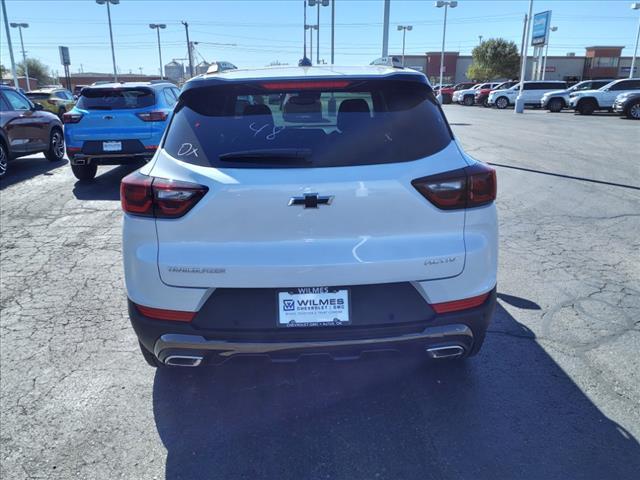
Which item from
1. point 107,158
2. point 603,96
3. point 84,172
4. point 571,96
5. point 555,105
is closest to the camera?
point 107,158

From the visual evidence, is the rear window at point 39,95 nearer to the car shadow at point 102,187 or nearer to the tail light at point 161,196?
the car shadow at point 102,187

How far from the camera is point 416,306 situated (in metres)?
2.55

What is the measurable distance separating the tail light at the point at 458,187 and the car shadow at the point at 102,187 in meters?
7.22

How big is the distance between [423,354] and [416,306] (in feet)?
0.96

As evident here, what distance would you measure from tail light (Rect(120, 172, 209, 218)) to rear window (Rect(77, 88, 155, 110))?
24.3 ft

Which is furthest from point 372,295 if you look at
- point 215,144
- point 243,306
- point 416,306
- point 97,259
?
point 97,259

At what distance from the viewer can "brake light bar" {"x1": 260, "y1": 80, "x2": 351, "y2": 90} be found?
2746 millimetres

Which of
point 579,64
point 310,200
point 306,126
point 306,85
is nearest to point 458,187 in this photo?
point 310,200

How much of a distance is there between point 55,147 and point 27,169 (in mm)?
Result: 1190

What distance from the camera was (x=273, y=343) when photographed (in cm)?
253

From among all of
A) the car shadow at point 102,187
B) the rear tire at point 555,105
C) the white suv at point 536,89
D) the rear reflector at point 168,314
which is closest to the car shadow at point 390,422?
the rear reflector at point 168,314

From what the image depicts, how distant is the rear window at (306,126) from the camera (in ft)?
8.34

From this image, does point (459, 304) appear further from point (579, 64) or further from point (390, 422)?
point (579, 64)

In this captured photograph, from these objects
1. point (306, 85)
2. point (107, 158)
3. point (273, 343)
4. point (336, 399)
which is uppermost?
point (306, 85)
